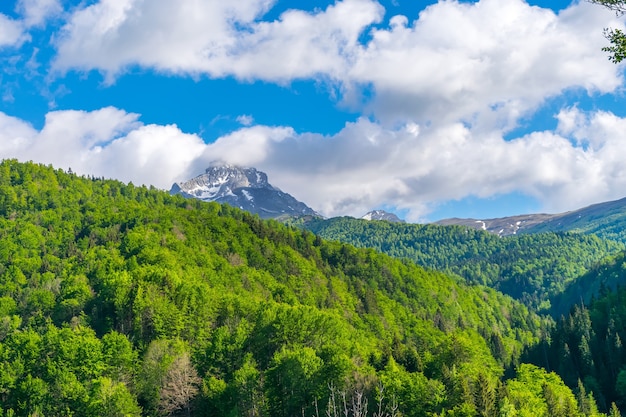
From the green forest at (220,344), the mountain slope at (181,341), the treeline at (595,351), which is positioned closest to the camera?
the green forest at (220,344)

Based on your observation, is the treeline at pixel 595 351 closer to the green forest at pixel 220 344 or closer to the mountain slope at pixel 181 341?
the green forest at pixel 220 344

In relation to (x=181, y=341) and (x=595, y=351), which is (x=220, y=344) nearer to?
(x=181, y=341)

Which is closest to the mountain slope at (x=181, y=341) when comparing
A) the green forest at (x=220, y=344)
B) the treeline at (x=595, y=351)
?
the green forest at (x=220, y=344)

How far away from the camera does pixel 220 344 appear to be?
8544 centimetres

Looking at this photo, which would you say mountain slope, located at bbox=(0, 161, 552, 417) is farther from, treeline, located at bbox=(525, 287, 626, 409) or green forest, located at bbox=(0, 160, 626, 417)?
treeline, located at bbox=(525, 287, 626, 409)

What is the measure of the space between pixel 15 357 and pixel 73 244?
86013mm

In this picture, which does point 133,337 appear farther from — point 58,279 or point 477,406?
point 477,406

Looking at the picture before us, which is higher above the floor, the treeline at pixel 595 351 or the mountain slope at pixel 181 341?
the mountain slope at pixel 181 341

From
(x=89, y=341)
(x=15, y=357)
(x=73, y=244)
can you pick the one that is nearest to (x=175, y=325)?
(x=89, y=341)

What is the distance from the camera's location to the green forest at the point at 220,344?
69.2 m

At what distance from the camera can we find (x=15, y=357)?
84.5 metres

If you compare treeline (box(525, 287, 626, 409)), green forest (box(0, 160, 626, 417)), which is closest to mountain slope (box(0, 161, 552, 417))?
green forest (box(0, 160, 626, 417))

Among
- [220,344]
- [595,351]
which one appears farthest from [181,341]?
[595,351]

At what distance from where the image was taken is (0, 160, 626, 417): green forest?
227 ft
